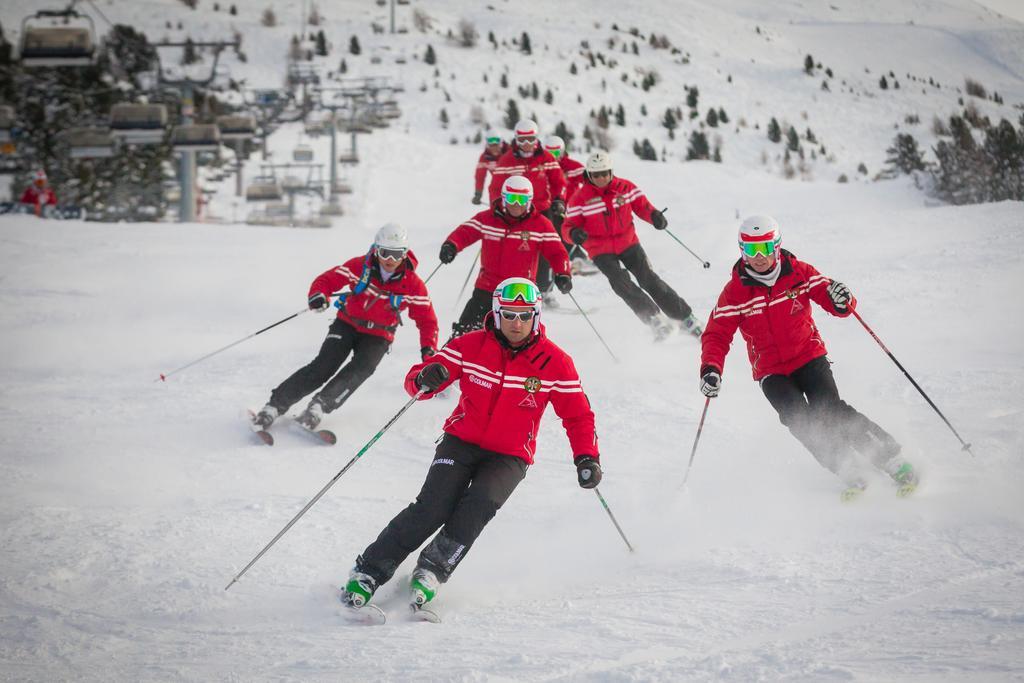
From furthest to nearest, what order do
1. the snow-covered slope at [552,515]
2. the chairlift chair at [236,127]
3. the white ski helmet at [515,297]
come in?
the chairlift chair at [236,127]
the white ski helmet at [515,297]
the snow-covered slope at [552,515]

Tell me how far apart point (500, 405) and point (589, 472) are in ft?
1.75

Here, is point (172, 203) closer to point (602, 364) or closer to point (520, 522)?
point (602, 364)

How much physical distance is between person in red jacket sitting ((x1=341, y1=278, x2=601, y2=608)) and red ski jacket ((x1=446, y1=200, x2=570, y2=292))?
316 cm

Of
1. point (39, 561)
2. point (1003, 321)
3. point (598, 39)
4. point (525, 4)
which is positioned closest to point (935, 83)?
point (598, 39)

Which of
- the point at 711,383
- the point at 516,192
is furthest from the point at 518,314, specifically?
the point at 516,192

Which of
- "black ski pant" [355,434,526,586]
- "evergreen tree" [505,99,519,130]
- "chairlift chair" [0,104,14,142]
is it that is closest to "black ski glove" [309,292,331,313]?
"black ski pant" [355,434,526,586]

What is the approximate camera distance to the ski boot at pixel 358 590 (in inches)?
149

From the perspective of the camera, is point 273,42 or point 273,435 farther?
point 273,42

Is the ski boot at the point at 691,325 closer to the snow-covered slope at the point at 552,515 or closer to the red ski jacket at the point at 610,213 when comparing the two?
the snow-covered slope at the point at 552,515

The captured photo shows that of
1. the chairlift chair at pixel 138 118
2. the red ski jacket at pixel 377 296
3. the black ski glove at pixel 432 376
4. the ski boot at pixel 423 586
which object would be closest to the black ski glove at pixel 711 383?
the black ski glove at pixel 432 376

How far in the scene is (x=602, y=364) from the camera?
8.30m

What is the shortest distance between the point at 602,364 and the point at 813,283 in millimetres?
3184

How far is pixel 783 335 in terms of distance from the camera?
5.27m

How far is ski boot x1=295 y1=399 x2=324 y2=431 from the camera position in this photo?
645 cm
